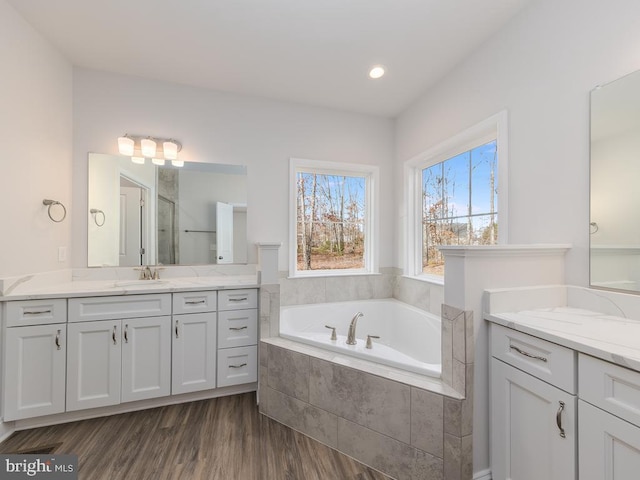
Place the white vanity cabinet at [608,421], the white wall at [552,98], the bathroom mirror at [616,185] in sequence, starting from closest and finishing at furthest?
the white vanity cabinet at [608,421] → the bathroom mirror at [616,185] → the white wall at [552,98]

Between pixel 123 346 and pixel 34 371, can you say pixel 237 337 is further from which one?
pixel 34 371

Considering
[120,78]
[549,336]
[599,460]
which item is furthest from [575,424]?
[120,78]

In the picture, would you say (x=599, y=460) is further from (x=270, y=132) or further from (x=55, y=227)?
(x=55, y=227)

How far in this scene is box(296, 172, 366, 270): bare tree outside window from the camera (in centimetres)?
301

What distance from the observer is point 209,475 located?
1.47 metres

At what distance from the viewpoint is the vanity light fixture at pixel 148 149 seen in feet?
7.85

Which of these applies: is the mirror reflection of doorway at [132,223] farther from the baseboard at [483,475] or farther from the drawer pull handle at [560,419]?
the drawer pull handle at [560,419]

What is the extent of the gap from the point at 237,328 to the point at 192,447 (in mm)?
771

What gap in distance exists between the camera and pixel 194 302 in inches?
82.9

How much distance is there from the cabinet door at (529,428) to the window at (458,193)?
38.0 inches

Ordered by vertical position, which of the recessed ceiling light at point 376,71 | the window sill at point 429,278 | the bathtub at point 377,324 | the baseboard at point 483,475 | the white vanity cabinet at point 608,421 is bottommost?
the baseboard at point 483,475

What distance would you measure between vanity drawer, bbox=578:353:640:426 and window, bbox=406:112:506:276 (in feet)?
3.57

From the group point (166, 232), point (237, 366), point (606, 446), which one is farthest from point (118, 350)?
point (606, 446)

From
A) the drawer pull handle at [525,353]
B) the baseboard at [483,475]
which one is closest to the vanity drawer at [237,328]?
the baseboard at [483,475]
